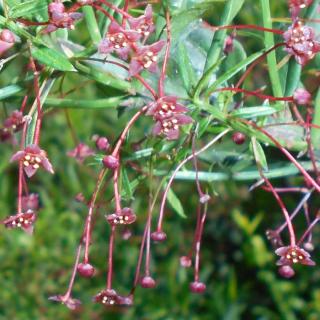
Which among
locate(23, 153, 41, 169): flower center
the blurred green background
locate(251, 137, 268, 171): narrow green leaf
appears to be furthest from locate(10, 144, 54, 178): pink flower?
the blurred green background

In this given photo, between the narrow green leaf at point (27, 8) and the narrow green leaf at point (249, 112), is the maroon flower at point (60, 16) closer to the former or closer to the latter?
the narrow green leaf at point (27, 8)

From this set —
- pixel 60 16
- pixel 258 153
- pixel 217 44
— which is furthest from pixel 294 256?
pixel 60 16

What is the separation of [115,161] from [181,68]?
0.35 feet

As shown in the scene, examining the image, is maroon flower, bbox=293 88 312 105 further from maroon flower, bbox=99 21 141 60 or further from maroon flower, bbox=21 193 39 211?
maroon flower, bbox=21 193 39 211

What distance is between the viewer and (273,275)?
2.07 m

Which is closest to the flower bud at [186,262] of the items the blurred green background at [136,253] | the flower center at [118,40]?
the flower center at [118,40]

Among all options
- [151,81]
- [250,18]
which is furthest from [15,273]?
[151,81]

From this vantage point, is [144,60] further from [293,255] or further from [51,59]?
[293,255]

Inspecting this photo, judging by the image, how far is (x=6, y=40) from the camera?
0.70 meters

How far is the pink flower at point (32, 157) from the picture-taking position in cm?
72

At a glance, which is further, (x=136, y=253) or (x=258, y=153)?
(x=136, y=253)

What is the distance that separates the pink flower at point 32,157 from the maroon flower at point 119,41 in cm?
10

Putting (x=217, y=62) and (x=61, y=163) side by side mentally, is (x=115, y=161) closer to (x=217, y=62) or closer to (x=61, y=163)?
(x=217, y=62)

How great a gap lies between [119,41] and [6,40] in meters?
0.09
